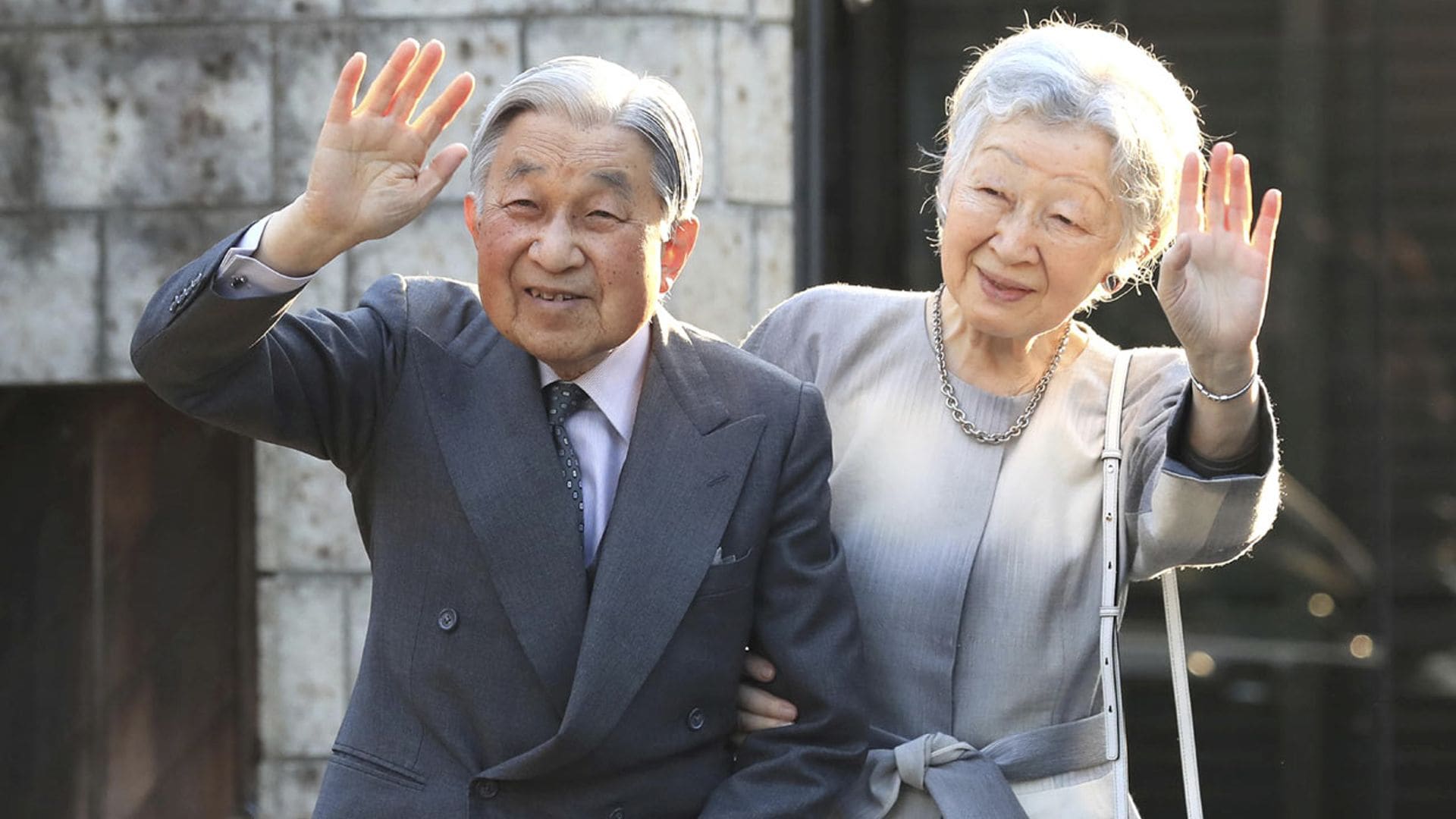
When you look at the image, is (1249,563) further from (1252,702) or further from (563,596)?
(563,596)

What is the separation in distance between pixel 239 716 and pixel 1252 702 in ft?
9.23

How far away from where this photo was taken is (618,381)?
112 inches

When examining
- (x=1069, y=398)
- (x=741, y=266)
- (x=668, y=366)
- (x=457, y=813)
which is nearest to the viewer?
(x=457, y=813)

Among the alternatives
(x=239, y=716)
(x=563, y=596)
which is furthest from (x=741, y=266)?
(x=563, y=596)

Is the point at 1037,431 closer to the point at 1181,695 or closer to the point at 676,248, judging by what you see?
the point at 1181,695

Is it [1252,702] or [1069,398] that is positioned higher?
[1069,398]

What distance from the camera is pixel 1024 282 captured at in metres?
2.96

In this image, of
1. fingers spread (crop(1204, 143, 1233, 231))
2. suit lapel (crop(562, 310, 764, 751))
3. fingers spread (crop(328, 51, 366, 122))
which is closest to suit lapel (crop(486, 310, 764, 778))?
suit lapel (crop(562, 310, 764, 751))

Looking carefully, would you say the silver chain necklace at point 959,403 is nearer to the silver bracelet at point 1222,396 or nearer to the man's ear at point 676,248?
the silver bracelet at point 1222,396

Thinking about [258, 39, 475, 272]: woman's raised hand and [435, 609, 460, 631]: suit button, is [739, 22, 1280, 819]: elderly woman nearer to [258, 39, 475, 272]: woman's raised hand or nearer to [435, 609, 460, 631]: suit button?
[435, 609, 460, 631]: suit button

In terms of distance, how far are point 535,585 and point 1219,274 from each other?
105 cm

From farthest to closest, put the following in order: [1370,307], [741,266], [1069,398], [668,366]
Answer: [1370,307], [741,266], [1069,398], [668,366]

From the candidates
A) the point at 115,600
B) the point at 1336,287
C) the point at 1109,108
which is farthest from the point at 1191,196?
the point at 115,600

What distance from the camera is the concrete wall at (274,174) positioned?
489 cm
